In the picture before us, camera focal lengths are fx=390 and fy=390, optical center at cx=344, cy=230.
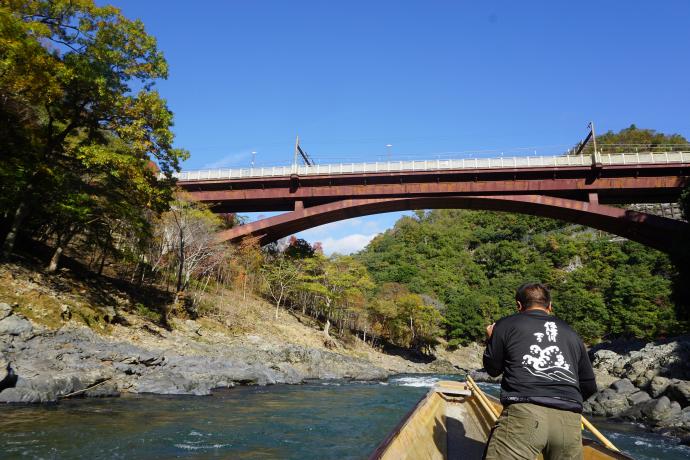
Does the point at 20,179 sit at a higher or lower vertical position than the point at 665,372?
higher

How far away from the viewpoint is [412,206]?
28.2 metres

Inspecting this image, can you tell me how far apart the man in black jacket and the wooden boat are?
2.81 ft

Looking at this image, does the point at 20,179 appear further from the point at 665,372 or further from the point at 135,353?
the point at 665,372

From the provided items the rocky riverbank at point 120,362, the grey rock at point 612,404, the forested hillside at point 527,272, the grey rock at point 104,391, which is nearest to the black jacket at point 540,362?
the rocky riverbank at point 120,362

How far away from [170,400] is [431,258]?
185 feet

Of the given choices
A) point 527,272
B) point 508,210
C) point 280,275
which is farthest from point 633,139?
point 280,275

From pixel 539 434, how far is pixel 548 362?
1.34ft

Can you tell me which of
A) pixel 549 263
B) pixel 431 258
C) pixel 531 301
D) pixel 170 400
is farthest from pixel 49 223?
pixel 549 263

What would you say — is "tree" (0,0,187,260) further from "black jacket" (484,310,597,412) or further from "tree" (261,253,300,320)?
"tree" (261,253,300,320)

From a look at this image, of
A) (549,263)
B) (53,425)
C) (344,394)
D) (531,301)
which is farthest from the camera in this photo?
(549,263)

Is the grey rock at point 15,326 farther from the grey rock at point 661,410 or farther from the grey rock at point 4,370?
the grey rock at point 661,410

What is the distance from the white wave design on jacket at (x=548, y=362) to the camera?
2334 millimetres

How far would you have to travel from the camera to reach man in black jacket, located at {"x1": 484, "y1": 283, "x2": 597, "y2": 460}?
227cm

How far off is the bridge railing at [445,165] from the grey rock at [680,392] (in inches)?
634
